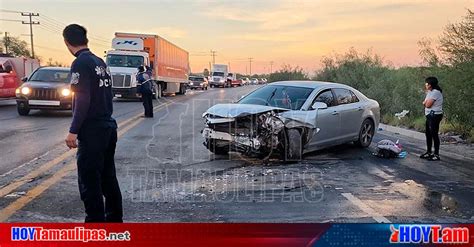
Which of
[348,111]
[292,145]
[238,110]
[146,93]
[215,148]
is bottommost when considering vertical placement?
[215,148]

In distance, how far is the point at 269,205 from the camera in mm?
5227

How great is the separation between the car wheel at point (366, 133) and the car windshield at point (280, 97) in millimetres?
1842

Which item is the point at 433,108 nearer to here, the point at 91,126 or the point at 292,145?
the point at 292,145

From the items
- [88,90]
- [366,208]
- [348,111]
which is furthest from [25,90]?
[366,208]

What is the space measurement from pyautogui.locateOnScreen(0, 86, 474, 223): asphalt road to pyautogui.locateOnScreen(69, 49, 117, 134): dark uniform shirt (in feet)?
4.36

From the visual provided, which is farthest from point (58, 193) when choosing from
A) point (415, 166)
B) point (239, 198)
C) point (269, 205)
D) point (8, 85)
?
point (8, 85)

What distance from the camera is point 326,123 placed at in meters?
8.50

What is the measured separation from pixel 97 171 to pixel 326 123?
5.44 meters

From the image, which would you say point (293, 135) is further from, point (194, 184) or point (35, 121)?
point (35, 121)

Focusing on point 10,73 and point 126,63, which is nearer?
point 10,73

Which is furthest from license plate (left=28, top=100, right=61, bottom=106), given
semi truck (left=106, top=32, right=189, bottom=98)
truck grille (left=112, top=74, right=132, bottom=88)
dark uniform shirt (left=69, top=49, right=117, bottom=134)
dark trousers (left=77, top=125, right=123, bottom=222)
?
dark uniform shirt (left=69, top=49, right=117, bottom=134)

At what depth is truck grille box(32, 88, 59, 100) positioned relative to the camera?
1342cm

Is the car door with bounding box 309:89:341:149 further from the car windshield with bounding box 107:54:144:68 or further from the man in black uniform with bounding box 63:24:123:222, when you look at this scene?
the car windshield with bounding box 107:54:144:68

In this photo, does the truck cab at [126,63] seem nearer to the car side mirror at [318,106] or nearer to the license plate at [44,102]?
the license plate at [44,102]
